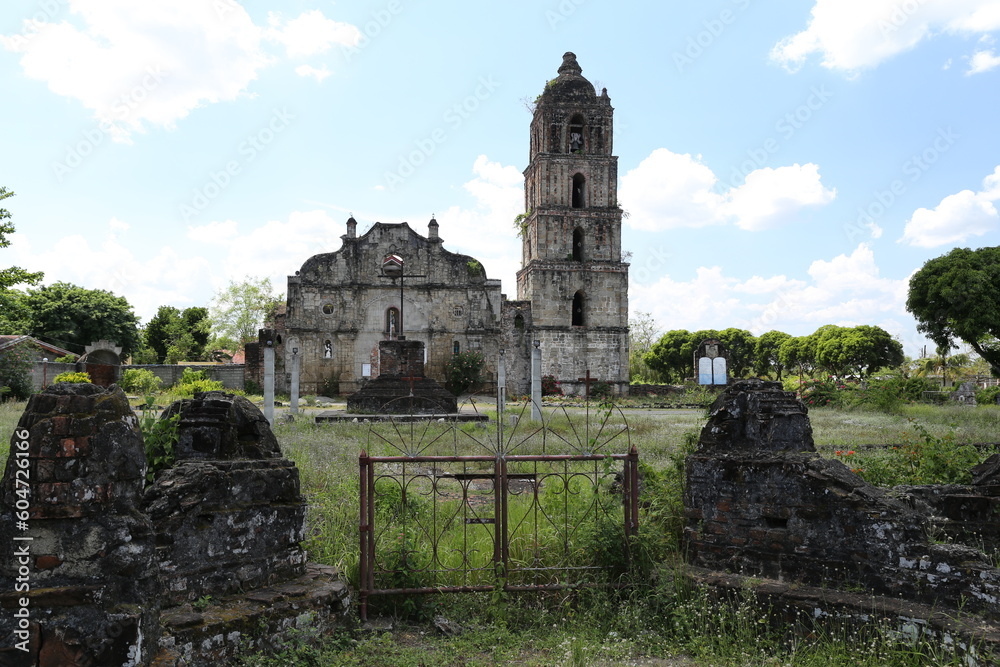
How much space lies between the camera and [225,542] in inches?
161

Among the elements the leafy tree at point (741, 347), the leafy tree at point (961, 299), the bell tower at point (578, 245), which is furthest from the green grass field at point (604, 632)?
the leafy tree at point (741, 347)

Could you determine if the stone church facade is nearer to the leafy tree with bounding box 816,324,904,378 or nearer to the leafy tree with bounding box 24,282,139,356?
the leafy tree with bounding box 24,282,139,356

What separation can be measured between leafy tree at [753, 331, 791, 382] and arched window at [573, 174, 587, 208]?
103ft

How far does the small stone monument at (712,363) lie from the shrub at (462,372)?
10690mm

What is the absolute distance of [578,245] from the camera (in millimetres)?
33906

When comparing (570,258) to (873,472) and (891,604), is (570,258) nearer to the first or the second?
(873,472)

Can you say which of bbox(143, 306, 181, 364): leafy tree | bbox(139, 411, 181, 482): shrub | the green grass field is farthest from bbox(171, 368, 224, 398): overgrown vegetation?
bbox(143, 306, 181, 364): leafy tree

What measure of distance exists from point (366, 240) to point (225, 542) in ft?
102

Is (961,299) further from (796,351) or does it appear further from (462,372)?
(796,351)

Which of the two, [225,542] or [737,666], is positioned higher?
[225,542]

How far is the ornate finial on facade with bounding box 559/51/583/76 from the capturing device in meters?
34.7

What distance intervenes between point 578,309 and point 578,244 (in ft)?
10.8

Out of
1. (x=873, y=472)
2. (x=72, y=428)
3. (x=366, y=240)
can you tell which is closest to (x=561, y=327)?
(x=366, y=240)

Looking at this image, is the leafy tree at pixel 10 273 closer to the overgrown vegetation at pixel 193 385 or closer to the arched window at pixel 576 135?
the overgrown vegetation at pixel 193 385
